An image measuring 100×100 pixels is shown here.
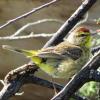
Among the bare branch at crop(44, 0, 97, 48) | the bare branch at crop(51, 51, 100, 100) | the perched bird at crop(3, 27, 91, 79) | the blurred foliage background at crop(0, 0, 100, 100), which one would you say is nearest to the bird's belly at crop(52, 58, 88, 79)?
the perched bird at crop(3, 27, 91, 79)

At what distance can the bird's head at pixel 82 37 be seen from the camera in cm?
169

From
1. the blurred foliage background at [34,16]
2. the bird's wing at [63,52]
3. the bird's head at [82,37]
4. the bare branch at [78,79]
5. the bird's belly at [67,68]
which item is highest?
the blurred foliage background at [34,16]

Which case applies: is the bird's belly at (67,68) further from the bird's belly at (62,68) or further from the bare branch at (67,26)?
the bare branch at (67,26)

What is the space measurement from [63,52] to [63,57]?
0.06m

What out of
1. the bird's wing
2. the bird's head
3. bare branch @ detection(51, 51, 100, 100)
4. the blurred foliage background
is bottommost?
bare branch @ detection(51, 51, 100, 100)

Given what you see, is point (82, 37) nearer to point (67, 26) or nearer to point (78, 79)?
point (67, 26)

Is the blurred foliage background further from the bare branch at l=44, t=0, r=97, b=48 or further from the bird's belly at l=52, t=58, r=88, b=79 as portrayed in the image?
the bare branch at l=44, t=0, r=97, b=48

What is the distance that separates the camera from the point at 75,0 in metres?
3.25

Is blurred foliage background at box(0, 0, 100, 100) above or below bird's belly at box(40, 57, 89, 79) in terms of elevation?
above

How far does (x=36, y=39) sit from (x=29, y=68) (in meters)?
2.31

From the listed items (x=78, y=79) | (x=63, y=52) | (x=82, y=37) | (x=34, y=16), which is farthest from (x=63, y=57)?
(x=34, y=16)

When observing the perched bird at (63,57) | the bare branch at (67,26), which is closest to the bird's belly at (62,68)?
the perched bird at (63,57)

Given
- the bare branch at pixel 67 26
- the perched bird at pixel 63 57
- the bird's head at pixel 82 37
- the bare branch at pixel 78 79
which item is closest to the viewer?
the bare branch at pixel 78 79

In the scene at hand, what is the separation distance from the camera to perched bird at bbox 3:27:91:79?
138 centimetres
